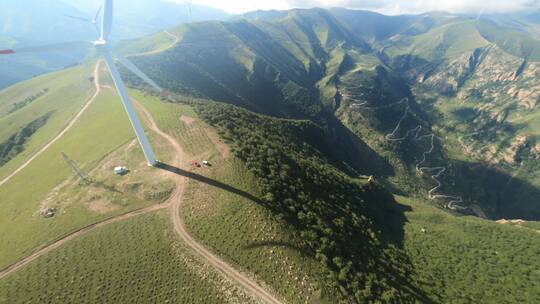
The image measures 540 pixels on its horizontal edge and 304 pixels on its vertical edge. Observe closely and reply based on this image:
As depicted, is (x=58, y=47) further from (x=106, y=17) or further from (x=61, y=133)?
(x=61, y=133)

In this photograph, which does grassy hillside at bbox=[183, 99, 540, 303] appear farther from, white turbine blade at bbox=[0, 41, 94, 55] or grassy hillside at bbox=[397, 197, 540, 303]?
white turbine blade at bbox=[0, 41, 94, 55]

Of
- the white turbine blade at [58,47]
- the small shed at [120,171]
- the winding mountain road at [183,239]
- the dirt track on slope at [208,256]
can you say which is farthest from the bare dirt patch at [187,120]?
the white turbine blade at [58,47]

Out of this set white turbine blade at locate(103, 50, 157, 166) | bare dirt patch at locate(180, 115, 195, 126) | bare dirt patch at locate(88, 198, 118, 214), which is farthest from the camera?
bare dirt patch at locate(180, 115, 195, 126)

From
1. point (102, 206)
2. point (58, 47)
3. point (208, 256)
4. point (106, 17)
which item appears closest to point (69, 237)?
point (102, 206)

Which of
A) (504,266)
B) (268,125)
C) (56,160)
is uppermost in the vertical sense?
(56,160)

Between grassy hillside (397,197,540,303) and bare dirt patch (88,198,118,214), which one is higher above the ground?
bare dirt patch (88,198,118,214)

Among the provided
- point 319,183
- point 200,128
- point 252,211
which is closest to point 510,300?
point 319,183

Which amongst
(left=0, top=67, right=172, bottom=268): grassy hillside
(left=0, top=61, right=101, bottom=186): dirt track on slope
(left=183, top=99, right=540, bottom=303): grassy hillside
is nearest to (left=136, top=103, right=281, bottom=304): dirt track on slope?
(left=183, top=99, right=540, bottom=303): grassy hillside

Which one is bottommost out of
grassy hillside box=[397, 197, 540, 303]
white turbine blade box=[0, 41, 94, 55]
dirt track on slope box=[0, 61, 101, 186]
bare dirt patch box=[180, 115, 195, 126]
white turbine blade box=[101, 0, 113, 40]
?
grassy hillside box=[397, 197, 540, 303]

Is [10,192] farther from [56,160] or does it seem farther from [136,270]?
[136,270]

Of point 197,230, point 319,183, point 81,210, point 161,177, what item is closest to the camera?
point 197,230

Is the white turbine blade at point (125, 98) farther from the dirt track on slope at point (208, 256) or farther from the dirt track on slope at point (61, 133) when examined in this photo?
the dirt track on slope at point (61, 133)
